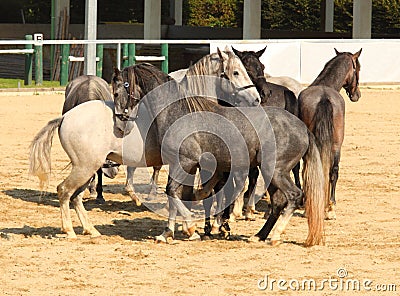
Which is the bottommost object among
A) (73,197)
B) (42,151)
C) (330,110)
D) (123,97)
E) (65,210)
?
(65,210)

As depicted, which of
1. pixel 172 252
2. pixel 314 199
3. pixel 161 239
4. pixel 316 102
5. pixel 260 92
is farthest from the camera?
pixel 316 102

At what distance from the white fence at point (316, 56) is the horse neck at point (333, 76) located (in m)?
11.3

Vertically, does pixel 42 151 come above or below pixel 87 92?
below

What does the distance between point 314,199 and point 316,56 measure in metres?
14.7

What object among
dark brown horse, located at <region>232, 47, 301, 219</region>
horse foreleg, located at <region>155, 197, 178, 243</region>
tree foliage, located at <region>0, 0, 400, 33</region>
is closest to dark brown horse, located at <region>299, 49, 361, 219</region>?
dark brown horse, located at <region>232, 47, 301, 219</region>

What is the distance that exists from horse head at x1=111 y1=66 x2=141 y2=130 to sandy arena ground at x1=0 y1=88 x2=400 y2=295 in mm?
1101

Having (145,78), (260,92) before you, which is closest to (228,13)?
(260,92)

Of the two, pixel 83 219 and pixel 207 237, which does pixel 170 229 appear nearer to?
pixel 207 237

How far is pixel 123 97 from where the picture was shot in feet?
28.5

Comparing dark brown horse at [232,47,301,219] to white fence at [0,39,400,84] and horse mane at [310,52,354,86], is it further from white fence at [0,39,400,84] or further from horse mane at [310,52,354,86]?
white fence at [0,39,400,84]

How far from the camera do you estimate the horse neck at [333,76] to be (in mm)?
10516

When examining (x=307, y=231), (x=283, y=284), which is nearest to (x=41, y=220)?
(x=307, y=231)

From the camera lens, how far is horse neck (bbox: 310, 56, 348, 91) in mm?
10516

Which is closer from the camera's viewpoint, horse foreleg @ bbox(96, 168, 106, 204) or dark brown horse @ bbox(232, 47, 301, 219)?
dark brown horse @ bbox(232, 47, 301, 219)
